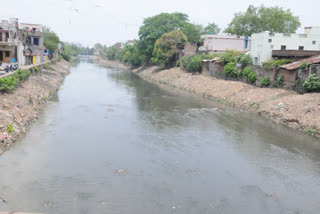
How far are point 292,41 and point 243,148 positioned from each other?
793 inches

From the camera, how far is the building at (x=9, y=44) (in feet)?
124

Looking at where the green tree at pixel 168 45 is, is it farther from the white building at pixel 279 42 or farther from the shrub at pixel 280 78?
the shrub at pixel 280 78

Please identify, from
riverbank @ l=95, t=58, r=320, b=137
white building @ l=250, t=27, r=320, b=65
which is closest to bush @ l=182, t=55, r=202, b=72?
riverbank @ l=95, t=58, r=320, b=137

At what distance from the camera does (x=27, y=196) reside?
934cm

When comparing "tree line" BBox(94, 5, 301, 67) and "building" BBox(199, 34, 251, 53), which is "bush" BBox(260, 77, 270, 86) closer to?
"building" BBox(199, 34, 251, 53)

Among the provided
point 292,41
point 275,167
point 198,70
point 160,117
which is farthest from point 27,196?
point 198,70

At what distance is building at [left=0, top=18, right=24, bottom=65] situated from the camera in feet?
124

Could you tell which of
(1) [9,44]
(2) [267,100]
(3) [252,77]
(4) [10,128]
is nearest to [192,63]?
(3) [252,77]

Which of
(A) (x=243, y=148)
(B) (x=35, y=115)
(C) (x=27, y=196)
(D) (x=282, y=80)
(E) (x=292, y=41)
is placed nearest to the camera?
(C) (x=27, y=196)

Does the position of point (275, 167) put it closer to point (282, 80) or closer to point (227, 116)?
point (227, 116)

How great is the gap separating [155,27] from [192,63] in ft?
57.7

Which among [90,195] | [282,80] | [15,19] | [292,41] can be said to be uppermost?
[15,19]

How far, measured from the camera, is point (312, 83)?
20.8 metres

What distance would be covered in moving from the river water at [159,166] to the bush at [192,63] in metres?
19.8
